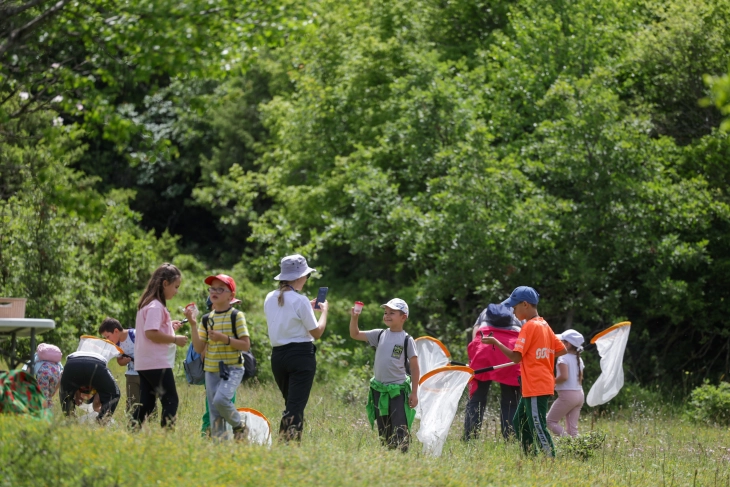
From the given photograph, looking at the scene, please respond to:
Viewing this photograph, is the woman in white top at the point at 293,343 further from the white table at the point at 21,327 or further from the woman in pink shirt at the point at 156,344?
→ the white table at the point at 21,327

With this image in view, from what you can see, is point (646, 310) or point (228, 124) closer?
point (646, 310)

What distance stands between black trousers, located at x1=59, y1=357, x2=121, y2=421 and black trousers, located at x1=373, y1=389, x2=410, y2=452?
8.08ft

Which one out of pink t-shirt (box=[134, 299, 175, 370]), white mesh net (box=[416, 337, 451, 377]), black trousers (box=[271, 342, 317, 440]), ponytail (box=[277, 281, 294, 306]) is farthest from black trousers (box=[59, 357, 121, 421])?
white mesh net (box=[416, 337, 451, 377])

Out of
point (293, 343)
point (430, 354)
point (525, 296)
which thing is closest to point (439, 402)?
point (525, 296)

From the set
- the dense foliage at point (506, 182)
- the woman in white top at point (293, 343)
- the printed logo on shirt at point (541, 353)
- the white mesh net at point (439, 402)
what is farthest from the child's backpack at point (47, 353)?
the dense foliage at point (506, 182)

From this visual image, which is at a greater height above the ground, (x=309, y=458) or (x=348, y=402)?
(x=309, y=458)

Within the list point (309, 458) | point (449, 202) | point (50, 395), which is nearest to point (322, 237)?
point (449, 202)

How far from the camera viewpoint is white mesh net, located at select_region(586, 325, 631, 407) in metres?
10.5

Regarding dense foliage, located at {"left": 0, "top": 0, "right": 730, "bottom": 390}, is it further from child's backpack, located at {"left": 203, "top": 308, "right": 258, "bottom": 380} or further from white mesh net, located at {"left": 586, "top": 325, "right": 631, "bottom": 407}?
child's backpack, located at {"left": 203, "top": 308, "right": 258, "bottom": 380}

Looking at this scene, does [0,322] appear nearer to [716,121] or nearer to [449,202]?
[449,202]

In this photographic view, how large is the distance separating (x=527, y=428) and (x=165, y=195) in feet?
92.5

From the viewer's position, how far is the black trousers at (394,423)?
8250 millimetres

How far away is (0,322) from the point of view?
6.32 m

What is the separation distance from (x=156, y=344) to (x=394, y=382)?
2.18 metres
